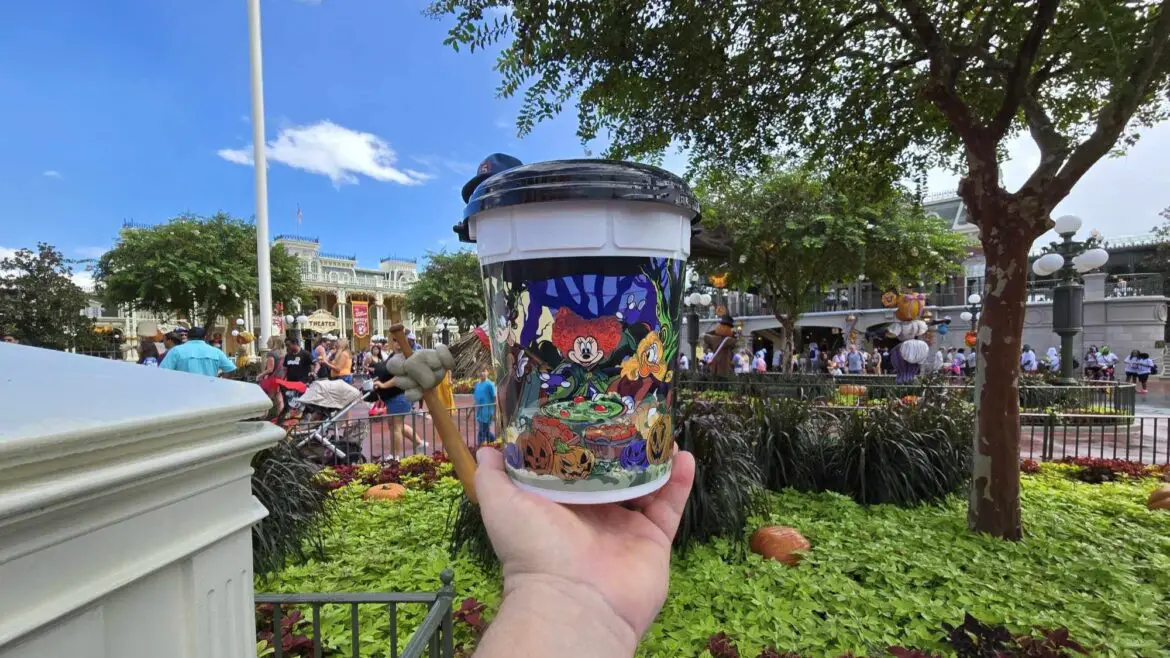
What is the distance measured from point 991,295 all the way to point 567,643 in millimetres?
3952

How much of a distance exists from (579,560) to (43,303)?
100.0 feet

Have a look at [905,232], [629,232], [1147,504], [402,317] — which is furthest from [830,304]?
[402,317]

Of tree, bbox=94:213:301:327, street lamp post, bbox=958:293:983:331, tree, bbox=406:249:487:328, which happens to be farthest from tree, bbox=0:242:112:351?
street lamp post, bbox=958:293:983:331

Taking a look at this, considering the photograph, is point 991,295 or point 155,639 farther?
point 991,295

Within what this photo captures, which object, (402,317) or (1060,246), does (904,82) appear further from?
(402,317)

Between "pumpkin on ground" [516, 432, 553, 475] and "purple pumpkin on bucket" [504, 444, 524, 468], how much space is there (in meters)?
0.02

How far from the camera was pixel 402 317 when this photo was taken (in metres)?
55.8

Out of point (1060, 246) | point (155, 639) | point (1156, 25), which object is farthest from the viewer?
point (1060, 246)

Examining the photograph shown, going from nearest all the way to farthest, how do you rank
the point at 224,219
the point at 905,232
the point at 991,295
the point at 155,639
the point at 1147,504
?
1. the point at 155,639
2. the point at 991,295
3. the point at 1147,504
4. the point at 905,232
5. the point at 224,219

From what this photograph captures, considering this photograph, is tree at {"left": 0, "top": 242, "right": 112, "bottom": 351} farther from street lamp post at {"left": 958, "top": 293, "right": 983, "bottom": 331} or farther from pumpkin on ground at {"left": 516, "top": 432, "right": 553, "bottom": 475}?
street lamp post at {"left": 958, "top": 293, "right": 983, "bottom": 331}

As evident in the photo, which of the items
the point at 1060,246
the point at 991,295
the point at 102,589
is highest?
the point at 1060,246

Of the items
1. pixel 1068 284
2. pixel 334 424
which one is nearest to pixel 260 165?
pixel 334 424

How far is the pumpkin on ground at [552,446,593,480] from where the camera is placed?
4.81 ft

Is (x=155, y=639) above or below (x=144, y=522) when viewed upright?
below
